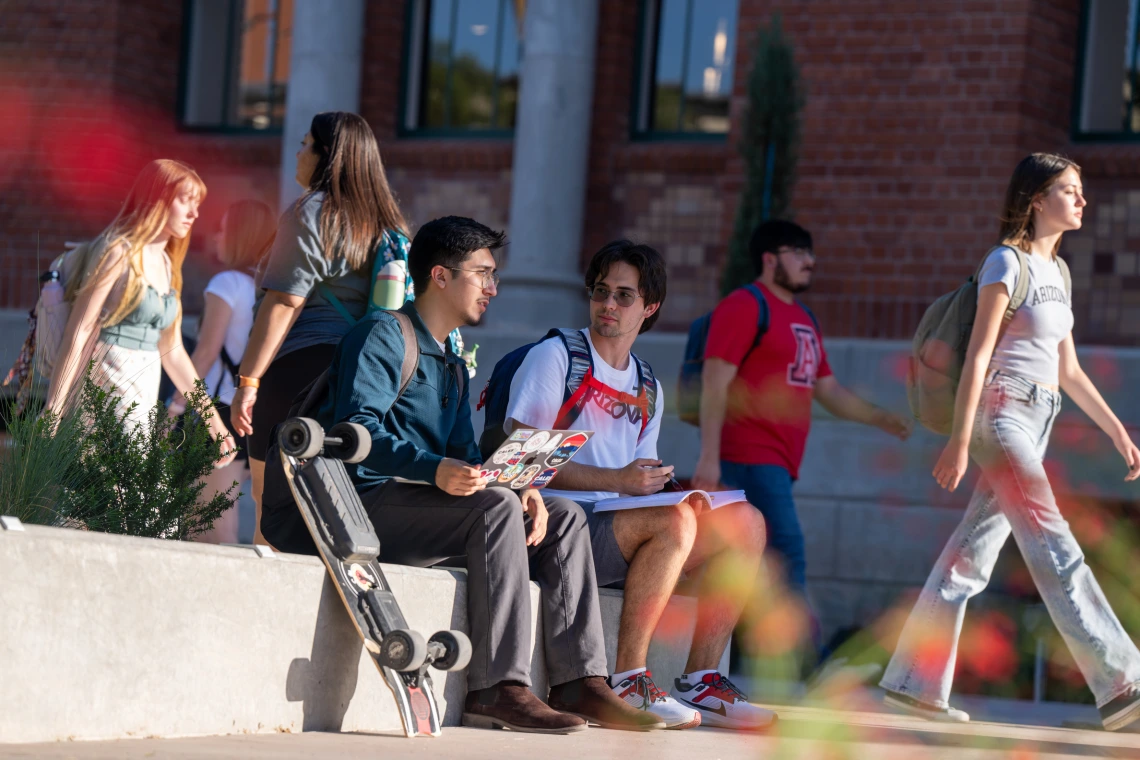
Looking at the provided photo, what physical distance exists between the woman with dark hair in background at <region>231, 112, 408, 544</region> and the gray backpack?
6.87ft

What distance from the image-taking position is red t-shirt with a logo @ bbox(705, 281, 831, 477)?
7039mm

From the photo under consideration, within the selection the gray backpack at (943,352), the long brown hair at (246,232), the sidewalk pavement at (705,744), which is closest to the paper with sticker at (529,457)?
the sidewalk pavement at (705,744)

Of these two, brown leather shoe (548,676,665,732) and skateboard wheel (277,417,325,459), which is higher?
skateboard wheel (277,417,325,459)

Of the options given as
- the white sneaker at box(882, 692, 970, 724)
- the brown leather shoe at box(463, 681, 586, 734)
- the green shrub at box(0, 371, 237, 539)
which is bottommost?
the white sneaker at box(882, 692, 970, 724)

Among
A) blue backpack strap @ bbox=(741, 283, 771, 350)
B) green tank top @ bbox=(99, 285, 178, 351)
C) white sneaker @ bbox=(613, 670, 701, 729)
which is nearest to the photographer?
white sneaker @ bbox=(613, 670, 701, 729)

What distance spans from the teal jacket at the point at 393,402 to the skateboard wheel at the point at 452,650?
447mm

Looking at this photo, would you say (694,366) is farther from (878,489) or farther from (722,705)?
(722,705)

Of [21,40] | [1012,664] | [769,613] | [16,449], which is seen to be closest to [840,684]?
[769,613]

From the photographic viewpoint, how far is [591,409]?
5.42 m

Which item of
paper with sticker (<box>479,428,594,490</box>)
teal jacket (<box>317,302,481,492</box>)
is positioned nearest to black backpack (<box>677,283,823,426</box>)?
teal jacket (<box>317,302,481,492</box>)

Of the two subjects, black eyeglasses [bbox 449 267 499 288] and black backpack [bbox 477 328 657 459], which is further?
black backpack [bbox 477 328 657 459]

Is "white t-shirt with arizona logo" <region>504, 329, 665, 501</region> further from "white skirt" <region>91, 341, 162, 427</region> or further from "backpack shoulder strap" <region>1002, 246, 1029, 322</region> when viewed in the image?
"white skirt" <region>91, 341, 162, 427</region>

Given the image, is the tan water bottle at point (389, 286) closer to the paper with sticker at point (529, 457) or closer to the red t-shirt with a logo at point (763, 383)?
the paper with sticker at point (529, 457)

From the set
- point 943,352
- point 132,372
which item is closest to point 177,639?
point 132,372
